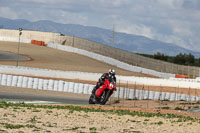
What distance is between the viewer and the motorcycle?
1046 inches

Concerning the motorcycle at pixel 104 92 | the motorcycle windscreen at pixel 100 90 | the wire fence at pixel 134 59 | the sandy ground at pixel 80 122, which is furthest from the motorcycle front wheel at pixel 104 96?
the wire fence at pixel 134 59

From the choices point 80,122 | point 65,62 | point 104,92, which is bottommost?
point 80,122

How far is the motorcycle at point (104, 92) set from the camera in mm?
26578

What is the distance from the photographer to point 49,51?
299 ft

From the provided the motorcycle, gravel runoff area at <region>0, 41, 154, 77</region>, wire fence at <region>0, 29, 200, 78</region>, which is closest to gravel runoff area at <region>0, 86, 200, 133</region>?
the motorcycle

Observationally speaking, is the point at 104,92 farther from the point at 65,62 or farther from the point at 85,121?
the point at 65,62

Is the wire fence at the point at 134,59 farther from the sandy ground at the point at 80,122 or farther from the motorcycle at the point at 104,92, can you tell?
the sandy ground at the point at 80,122

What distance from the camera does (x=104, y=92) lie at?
26.9 meters

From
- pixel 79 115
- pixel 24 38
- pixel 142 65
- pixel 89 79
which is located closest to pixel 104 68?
pixel 142 65

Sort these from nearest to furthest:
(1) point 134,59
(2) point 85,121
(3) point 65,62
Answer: (2) point 85,121 < (3) point 65,62 < (1) point 134,59

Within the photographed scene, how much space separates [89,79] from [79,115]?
108 ft

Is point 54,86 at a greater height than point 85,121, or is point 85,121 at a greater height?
point 54,86

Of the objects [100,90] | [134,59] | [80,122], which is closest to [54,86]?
[100,90]

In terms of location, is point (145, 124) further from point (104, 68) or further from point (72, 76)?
point (104, 68)
